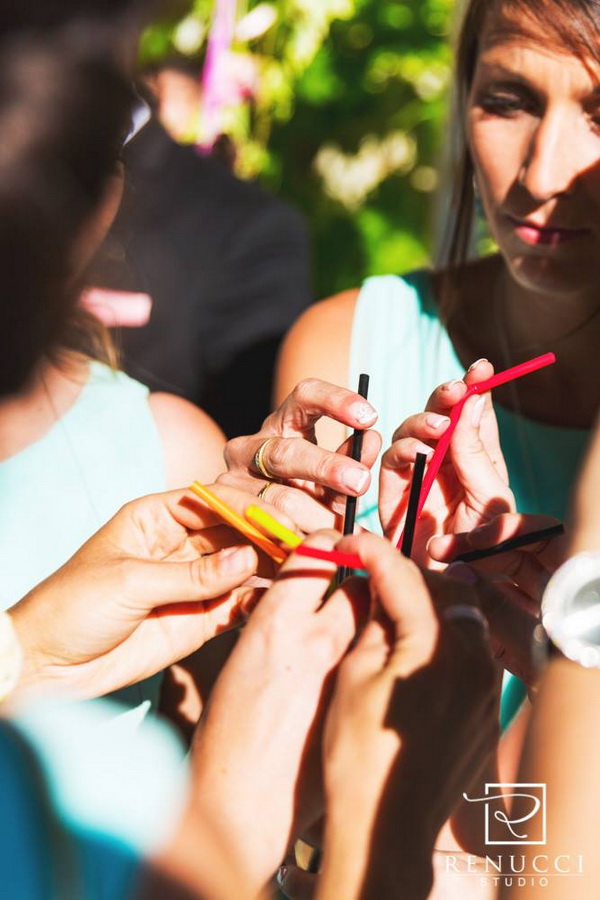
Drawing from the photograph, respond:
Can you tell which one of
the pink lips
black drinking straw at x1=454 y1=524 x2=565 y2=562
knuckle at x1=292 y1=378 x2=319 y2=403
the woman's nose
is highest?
the woman's nose

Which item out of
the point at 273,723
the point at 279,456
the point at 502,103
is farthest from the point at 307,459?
the point at 502,103

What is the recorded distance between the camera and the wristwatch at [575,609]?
0.60 m

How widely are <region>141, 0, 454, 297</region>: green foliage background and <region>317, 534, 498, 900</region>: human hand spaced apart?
1.53 metres

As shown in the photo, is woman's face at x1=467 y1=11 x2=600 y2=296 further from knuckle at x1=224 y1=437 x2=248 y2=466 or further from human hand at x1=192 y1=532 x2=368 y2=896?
human hand at x1=192 y1=532 x2=368 y2=896

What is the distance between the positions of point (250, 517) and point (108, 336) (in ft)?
1.52

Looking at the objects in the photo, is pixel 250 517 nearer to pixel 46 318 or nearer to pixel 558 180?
pixel 46 318

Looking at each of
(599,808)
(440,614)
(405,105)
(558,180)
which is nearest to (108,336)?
(558,180)

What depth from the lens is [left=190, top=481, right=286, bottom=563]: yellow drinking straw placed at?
68 centimetres

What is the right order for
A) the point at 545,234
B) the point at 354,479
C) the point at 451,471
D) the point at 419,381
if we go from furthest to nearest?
the point at 419,381 < the point at 545,234 < the point at 451,471 < the point at 354,479

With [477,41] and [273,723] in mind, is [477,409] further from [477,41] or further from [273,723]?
[477,41]

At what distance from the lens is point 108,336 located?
1.06m

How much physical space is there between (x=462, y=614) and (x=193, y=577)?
0.74 feet

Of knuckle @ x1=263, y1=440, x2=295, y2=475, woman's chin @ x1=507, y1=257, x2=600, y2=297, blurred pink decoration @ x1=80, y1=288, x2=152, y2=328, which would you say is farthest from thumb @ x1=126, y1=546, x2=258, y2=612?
woman's chin @ x1=507, y1=257, x2=600, y2=297

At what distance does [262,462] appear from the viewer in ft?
2.66
